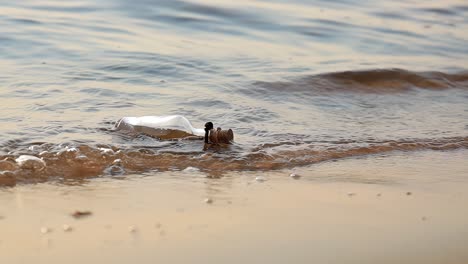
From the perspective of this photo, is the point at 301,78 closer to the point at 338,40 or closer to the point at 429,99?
the point at 429,99

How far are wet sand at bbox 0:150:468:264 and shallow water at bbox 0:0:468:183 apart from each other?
0.29 metres

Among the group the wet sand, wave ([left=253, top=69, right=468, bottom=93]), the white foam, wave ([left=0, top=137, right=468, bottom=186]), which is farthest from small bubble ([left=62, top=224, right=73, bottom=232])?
wave ([left=253, top=69, right=468, bottom=93])

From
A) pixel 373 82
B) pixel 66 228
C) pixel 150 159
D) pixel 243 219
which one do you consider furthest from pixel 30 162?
pixel 373 82

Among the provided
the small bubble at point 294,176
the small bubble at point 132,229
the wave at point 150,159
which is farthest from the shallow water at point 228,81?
the small bubble at point 132,229

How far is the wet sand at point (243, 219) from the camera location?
3012mm

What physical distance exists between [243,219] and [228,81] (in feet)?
9.99

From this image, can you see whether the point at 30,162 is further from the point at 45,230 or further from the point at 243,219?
the point at 243,219

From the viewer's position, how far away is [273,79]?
6.54 m

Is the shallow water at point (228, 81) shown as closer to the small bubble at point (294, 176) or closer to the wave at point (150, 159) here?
the wave at point (150, 159)

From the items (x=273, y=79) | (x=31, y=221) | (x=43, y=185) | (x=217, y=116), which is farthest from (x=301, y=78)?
(x=31, y=221)

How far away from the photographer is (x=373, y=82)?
689 cm

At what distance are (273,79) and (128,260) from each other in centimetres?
377

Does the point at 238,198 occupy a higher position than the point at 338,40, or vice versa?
the point at 338,40

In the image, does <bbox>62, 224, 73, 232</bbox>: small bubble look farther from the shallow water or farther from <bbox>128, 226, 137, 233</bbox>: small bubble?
the shallow water
